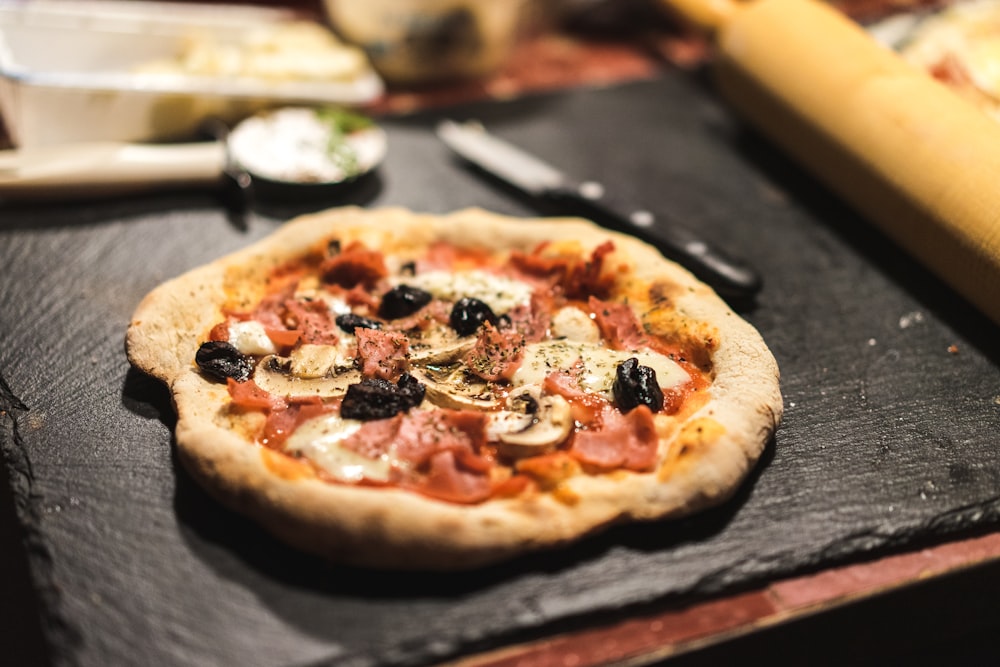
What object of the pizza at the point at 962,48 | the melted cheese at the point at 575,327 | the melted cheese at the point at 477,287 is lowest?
the melted cheese at the point at 477,287

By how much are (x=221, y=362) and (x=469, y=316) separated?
1.03m

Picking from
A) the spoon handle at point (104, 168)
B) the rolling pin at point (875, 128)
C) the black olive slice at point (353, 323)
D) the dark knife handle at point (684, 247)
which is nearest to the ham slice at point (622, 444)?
the black olive slice at point (353, 323)

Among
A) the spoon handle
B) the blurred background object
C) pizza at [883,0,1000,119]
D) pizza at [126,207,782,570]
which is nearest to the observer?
pizza at [126,207,782,570]

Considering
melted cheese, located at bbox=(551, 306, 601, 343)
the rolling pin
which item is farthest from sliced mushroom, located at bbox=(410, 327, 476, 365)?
the rolling pin

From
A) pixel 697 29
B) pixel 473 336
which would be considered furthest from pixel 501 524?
pixel 697 29

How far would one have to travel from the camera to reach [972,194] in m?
3.97

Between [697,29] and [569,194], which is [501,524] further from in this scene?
[697,29]

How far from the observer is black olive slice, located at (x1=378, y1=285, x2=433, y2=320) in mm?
3621

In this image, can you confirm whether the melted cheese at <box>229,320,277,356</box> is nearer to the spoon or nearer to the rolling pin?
the spoon

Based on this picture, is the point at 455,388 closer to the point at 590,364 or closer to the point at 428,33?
the point at 590,364

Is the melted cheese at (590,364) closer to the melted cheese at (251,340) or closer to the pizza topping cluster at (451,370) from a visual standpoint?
the pizza topping cluster at (451,370)

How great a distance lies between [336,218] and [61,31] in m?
2.54

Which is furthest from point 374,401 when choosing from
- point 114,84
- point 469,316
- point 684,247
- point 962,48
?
point 962,48

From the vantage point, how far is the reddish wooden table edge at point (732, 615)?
8.54 feet
